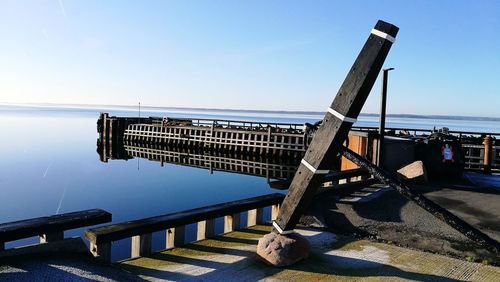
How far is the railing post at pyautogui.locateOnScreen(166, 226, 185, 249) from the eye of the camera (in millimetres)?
5891

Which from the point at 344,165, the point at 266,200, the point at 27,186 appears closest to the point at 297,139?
the point at 344,165

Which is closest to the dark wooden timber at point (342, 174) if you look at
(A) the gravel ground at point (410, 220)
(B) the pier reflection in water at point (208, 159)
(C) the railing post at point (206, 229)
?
(A) the gravel ground at point (410, 220)

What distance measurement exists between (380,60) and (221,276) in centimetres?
310

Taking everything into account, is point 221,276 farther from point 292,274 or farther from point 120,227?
point 120,227

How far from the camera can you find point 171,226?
18.5 ft

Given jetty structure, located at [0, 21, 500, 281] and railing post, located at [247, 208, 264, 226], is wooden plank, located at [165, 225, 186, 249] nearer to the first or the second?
→ jetty structure, located at [0, 21, 500, 281]

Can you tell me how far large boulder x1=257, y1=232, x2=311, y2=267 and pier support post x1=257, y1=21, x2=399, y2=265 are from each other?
38cm

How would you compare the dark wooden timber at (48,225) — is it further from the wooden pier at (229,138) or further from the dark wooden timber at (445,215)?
the wooden pier at (229,138)

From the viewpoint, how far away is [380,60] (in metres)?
3.91

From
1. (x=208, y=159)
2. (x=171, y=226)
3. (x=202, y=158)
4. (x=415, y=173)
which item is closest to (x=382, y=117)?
(x=415, y=173)

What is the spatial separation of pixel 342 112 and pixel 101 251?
138 inches

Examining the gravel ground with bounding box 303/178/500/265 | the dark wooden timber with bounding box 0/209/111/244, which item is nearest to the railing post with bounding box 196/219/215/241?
the dark wooden timber with bounding box 0/209/111/244

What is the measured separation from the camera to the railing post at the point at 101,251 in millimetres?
4887

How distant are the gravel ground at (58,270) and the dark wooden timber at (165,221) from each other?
0.37 meters
